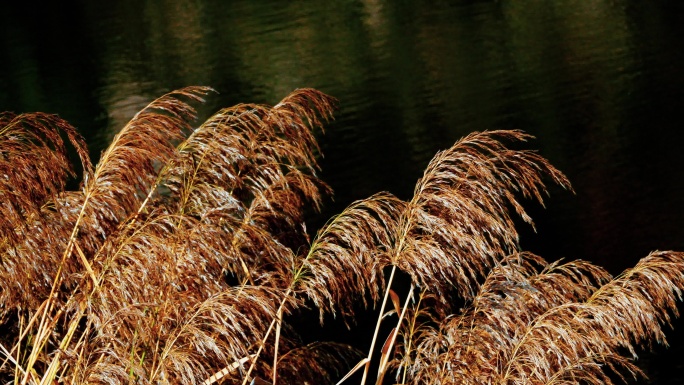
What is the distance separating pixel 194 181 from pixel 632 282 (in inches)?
113

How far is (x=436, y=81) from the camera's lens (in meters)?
31.1

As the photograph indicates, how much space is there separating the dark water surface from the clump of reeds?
6.16 meters

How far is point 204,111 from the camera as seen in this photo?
31.0 meters

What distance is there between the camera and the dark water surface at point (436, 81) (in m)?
18.6

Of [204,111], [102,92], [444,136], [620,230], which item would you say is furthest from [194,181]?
[102,92]

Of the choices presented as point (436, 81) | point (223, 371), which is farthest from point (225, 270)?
point (436, 81)

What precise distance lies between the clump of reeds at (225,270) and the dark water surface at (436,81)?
243 inches

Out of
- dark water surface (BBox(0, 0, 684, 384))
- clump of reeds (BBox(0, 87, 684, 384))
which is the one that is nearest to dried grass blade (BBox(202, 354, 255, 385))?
clump of reeds (BBox(0, 87, 684, 384))

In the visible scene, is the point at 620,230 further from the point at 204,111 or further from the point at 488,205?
the point at 204,111

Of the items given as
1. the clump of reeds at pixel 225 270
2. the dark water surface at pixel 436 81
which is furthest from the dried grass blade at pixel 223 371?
the dark water surface at pixel 436 81

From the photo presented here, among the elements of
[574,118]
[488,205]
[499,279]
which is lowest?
[574,118]

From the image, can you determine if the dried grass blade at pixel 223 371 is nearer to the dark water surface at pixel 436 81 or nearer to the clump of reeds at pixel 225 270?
the clump of reeds at pixel 225 270

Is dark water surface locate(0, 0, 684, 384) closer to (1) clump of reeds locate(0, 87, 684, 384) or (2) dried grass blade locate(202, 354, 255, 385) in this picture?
(1) clump of reeds locate(0, 87, 684, 384)

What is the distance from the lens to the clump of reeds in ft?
19.6
